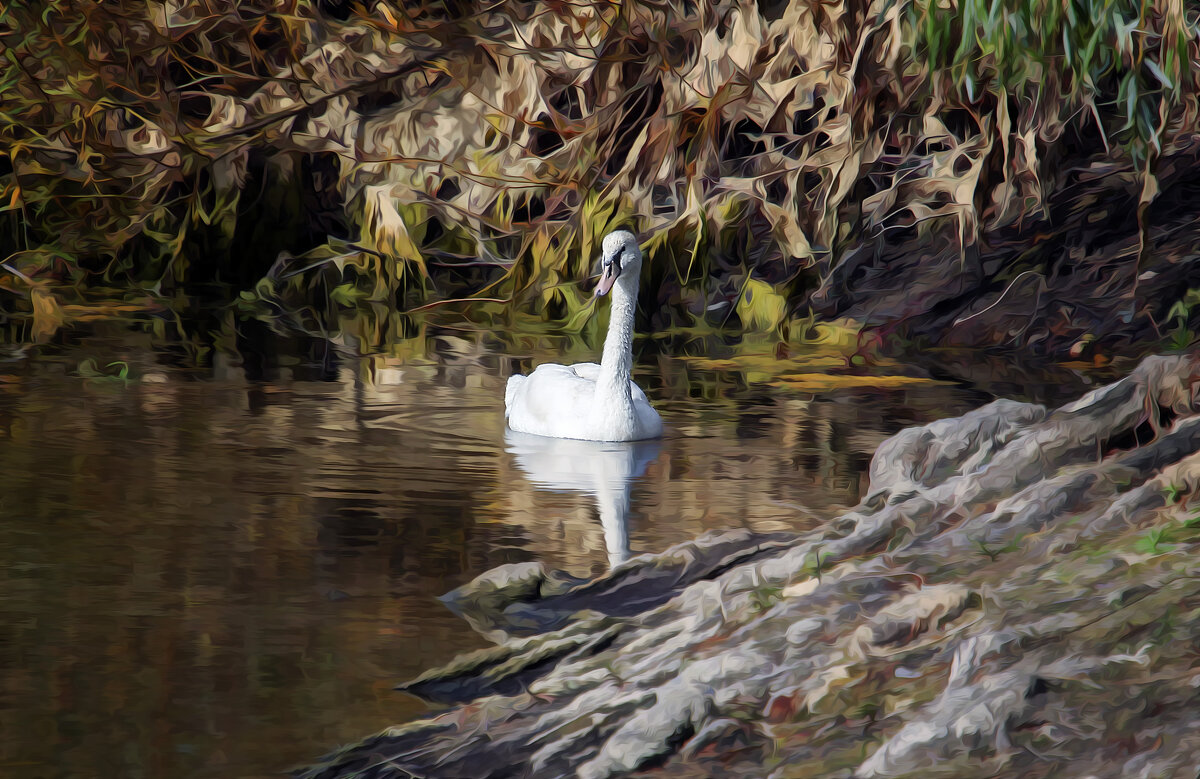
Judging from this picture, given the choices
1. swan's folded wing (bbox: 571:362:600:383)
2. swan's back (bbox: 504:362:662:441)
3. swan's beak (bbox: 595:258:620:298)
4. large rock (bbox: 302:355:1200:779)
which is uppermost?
swan's beak (bbox: 595:258:620:298)

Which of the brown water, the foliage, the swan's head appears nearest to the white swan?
the swan's head

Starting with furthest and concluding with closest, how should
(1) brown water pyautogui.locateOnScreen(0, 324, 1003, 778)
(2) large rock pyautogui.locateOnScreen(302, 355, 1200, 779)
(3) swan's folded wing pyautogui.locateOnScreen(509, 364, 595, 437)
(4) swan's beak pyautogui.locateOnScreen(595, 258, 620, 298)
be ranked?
(4) swan's beak pyautogui.locateOnScreen(595, 258, 620, 298), (3) swan's folded wing pyautogui.locateOnScreen(509, 364, 595, 437), (1) brown water pyautogui.locateOnScreen(0, 324, 1003, 778), (2) large rock pyautogui.locateOnScreen(302, 355, 1200, 779)

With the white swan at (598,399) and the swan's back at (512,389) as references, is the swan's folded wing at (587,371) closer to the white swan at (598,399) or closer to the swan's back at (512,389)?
the white swan at (598,399)

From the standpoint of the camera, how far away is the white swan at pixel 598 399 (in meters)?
8.31

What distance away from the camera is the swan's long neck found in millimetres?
8336

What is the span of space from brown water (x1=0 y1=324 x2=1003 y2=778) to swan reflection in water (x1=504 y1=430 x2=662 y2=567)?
0.06 m

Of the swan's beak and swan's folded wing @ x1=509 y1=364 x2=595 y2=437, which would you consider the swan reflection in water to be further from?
the swan's beak

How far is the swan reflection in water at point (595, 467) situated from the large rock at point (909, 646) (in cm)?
157

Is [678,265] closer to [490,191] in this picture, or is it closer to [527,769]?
[490,191]

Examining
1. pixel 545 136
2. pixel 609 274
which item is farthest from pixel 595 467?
pixel 545 136

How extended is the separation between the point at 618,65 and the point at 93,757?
10116 mm

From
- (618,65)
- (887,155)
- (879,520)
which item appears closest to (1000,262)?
(887,155)

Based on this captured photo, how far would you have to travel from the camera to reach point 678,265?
493 inches

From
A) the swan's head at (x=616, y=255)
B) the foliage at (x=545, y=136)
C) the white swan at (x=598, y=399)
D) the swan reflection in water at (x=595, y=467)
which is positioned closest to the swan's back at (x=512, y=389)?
the white swan at (x=598, y=399)
